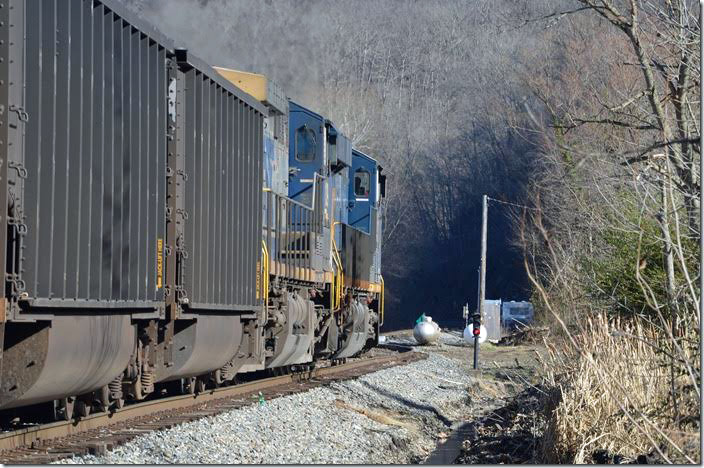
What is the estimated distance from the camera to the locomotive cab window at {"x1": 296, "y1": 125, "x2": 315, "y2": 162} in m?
18.3

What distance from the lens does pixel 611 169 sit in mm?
15562

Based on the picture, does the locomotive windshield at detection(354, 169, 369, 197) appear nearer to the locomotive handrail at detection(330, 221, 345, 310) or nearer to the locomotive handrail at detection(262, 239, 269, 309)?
the locomotive handrail at detection(330, 221, 345, 310)

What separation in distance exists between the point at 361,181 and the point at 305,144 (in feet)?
18.0

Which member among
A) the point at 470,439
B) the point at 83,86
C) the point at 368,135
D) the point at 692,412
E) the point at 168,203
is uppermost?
A: the point at 368,135

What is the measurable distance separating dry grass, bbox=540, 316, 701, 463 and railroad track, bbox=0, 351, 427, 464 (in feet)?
12.2

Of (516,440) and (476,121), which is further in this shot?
(476,121)

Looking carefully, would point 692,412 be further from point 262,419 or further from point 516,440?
point 262,419

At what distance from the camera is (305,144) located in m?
18.4

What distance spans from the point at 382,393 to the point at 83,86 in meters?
9.55

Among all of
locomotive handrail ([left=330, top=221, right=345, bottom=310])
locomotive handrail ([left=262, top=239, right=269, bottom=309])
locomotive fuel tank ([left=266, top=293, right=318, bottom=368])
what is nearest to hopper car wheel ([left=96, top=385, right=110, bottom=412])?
locomotive handrail ([left=262, top=239, right=269, bottom=309])

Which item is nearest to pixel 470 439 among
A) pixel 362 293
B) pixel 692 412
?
pixel 692 412

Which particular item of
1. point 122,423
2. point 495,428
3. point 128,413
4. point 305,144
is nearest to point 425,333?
point 305,144

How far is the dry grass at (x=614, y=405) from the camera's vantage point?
8.62 meters

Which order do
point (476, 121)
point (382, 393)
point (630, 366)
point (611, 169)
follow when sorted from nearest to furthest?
point (630, 366)
point (611, 169)
point (382, 393)
point (476, 121)
